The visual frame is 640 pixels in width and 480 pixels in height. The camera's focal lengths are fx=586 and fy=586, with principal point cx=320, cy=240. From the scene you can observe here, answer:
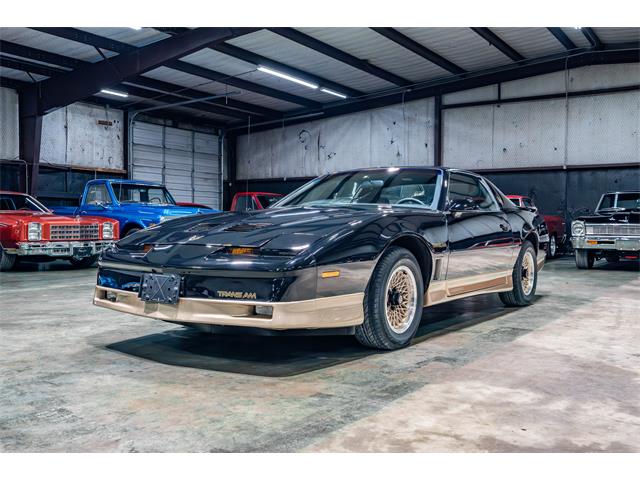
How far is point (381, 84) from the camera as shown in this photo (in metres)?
17.9

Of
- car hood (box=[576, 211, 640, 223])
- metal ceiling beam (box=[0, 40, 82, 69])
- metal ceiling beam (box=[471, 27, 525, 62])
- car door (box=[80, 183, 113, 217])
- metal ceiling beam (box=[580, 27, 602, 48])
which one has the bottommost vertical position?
car hood (box=[576, 211, 640, 223])

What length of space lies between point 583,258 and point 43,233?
9.43m

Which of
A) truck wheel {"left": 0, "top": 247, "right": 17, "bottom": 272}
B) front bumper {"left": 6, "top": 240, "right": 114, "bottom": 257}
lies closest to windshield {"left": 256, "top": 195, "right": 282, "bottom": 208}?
front bumper {"left": 6, "top": 240, "right": 114, "bottom": 257}

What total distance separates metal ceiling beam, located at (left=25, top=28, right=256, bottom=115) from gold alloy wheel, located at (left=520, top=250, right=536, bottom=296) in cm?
825

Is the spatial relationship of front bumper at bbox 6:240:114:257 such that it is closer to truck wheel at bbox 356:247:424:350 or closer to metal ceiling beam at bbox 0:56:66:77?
truck wheel at bbox 356:247:424:350

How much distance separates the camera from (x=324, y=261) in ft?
10.5

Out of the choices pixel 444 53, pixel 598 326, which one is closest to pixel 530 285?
pixel 598 326

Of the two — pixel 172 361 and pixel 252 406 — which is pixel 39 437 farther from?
pixel 172 361

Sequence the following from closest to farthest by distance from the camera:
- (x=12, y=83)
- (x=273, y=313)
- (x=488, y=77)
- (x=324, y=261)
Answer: (x=273, y=313) → (x=324, y=261) → (x=12, y=83) → (x=488, y=77)

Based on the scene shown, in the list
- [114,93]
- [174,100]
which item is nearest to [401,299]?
[114,93]

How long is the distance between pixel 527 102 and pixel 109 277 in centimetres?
1476

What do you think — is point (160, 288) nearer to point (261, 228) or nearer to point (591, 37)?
point (261, 228)

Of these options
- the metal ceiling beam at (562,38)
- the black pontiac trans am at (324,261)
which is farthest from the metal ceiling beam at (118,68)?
the black pontiac trans am at (324,261)

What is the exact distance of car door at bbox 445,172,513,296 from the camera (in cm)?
441
